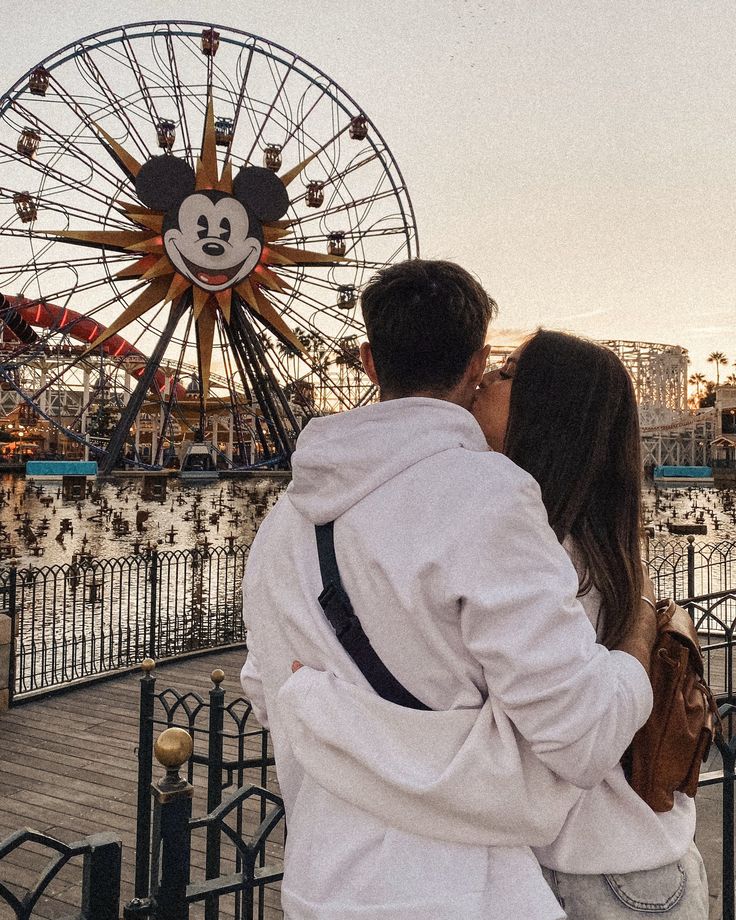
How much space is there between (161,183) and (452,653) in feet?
61.2

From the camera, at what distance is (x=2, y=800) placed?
4.57m

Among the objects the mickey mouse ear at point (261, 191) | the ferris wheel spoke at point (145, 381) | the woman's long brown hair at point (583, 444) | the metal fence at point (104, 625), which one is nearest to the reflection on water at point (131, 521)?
the ferris wheel spoke at point (145, 381)

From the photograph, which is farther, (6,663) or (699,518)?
(699,518)

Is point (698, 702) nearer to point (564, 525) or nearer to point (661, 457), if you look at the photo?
point (564, 525)

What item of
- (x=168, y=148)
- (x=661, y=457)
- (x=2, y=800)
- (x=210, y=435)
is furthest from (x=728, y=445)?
(x=2, y=800)

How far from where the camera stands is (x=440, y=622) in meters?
1.09

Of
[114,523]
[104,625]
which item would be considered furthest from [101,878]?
[114,523]

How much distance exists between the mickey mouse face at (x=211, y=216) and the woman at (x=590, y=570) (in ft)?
58.7

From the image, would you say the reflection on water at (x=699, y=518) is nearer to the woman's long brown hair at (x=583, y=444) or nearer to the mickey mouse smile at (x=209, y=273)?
the mickey mouse smile at (x=209, y=273)

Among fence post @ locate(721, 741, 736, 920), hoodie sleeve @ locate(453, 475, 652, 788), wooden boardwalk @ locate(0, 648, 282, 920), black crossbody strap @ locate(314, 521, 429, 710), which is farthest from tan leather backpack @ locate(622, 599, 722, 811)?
wooden boardwalk @ locate(0, 648, 282, 920)

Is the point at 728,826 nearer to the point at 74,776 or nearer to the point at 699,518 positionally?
the point at 74,776

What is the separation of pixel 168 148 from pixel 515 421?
64.8ft

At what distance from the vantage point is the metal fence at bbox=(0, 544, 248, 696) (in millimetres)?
7246

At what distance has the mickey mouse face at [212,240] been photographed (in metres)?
18.1
